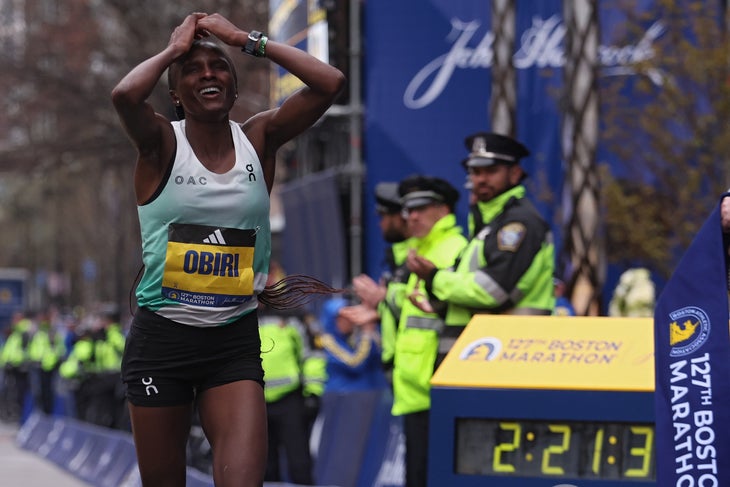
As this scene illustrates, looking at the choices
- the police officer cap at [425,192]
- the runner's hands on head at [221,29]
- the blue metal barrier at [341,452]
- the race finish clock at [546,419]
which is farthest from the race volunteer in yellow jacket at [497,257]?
the runner's hands on head at [221,29]

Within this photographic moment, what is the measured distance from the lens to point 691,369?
5.27 m

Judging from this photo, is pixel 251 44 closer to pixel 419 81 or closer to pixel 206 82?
pixel 206 82

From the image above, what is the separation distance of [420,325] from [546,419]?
6.72 ft

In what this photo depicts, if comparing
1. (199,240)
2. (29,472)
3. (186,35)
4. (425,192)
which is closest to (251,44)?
(186,35)

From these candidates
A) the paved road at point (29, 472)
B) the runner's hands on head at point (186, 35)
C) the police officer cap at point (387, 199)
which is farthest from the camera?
the paved road at point (29, 472)

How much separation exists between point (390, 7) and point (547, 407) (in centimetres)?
1622

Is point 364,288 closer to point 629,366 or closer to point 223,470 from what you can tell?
point 629,366

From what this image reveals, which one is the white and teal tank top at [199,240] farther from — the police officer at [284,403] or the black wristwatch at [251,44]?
the police officer at [284,403]

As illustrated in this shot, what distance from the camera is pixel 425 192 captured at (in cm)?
904

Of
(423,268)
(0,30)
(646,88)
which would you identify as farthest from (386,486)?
(0,30)

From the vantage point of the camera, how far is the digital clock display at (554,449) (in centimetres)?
641

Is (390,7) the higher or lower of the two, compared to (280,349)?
higher

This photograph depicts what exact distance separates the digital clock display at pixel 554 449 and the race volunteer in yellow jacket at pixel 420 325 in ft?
5.54

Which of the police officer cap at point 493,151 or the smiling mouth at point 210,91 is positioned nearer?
the smiling mouth at point 210,91
